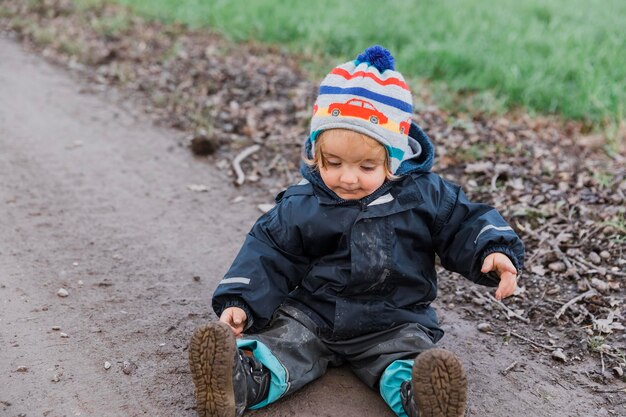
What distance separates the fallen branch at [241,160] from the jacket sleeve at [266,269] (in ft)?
6.49

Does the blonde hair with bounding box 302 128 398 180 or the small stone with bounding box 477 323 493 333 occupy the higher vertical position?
the blonde hair with bounding box 302 128 398 180

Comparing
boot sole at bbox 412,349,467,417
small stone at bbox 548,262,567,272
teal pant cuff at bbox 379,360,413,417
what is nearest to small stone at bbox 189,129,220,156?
small stone at bbox 548,262,567,272

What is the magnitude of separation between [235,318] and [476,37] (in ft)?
17.3

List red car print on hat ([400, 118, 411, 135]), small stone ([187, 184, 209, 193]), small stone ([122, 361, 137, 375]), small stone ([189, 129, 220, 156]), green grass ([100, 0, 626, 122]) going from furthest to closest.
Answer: green grass ([100, 0, 626, 122]) < small stone ([189, 129, 220, 156]) < small stone ([187, 184, 209, 193]) < small stone ([122, 361, 137, 375]) < red car print on hat ([400, 118, 411, 135])

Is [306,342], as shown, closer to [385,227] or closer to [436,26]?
[385,227]

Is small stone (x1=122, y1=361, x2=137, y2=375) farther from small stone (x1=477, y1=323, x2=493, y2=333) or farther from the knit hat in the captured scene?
small stone (x1=477, y1=323, x2=493, y2=333)

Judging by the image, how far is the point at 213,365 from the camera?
248cm

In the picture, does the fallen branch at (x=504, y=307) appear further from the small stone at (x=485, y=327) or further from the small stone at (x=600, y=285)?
the small stone at (x=600, y=285)

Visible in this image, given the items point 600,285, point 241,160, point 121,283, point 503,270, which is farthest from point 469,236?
point 241,160

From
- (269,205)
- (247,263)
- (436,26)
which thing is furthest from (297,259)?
(436,26)

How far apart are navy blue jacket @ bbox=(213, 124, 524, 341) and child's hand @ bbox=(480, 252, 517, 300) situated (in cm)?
4

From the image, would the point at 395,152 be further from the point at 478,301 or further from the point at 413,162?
the point at 478,301

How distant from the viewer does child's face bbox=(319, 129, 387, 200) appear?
2.80 meters

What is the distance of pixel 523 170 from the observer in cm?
481
